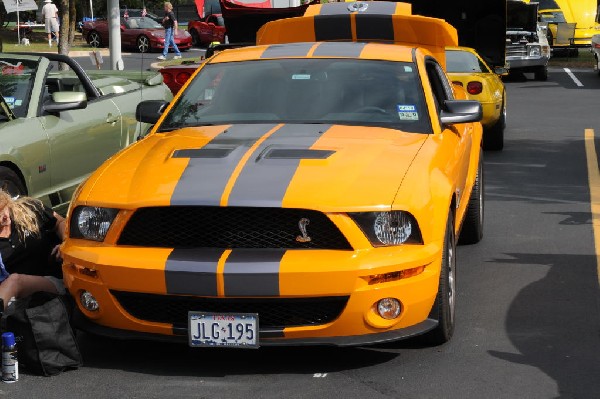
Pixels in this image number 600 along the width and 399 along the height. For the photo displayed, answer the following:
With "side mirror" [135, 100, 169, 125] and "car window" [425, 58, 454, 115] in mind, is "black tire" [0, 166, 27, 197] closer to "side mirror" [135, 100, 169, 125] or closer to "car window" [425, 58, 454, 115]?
"side mirror" [135, 100, 169, 125]

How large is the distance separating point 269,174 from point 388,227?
2.18 feet

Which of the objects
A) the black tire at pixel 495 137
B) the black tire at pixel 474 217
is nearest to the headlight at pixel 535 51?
the black tire at pixel 495 137

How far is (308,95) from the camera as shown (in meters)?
7.28

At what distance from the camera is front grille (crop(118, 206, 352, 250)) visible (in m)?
5.71

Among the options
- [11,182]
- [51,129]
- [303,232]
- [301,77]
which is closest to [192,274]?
[303,232]

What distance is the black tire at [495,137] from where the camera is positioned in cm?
1474

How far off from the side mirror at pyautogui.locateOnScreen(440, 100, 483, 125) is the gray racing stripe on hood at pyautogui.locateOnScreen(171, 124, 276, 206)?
1.14 metres

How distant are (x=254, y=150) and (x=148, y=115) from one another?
1415mm

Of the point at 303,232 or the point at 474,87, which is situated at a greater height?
the point at 303,232

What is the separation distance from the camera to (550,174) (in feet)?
42.4

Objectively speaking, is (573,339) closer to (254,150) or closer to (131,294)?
(254,150)

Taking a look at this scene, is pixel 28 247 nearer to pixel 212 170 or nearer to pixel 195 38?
pixel 212 170

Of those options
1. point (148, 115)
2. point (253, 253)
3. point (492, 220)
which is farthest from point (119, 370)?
point (492, 220)

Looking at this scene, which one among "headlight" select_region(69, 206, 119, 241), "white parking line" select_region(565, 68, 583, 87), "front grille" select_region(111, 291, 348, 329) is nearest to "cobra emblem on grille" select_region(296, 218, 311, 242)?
"front grille" select_region(111, 291, 348, 329)
